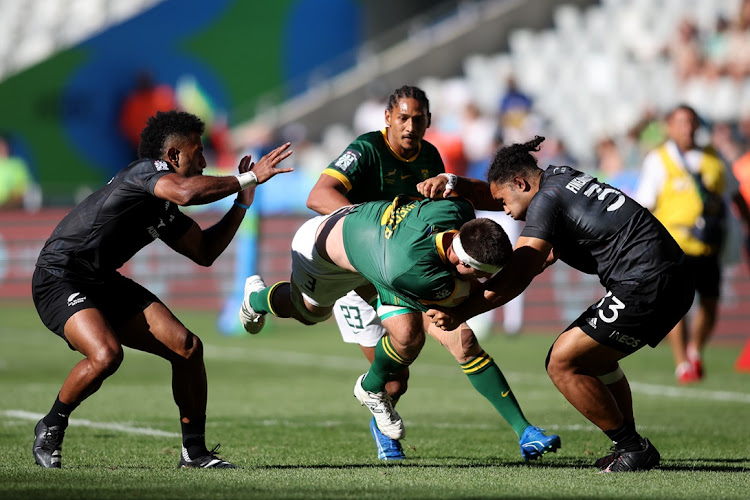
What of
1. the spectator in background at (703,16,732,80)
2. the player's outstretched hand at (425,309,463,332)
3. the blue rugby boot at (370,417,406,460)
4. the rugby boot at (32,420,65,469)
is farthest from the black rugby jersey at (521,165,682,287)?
the spectator in background at (703,16,732,80)

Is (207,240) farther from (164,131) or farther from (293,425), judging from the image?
(293,425)

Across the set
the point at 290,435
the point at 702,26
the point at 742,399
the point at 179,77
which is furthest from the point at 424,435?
the point at 179,77

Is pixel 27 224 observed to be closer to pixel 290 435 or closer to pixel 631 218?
pixel 290 435

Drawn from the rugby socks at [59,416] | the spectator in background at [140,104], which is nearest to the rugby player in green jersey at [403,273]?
the rugby socks at [59,416]

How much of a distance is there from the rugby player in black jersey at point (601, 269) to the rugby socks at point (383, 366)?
68 cm

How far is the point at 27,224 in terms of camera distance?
69.5ft

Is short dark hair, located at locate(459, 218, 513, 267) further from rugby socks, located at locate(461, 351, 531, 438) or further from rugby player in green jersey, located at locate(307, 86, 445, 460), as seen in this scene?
rugby player in green jersey, located at locate(307, 86, 445, 460)

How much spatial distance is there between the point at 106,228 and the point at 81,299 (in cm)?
44

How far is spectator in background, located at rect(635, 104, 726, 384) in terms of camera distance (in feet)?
39.5

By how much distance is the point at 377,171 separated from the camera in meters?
7.87

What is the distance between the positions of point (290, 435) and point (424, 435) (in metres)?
1.01

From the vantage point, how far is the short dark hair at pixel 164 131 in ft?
22.6

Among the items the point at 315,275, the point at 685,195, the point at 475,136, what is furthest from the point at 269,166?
the point at 475,136

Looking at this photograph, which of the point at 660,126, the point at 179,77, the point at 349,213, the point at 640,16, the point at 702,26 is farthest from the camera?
the point at 179,77
